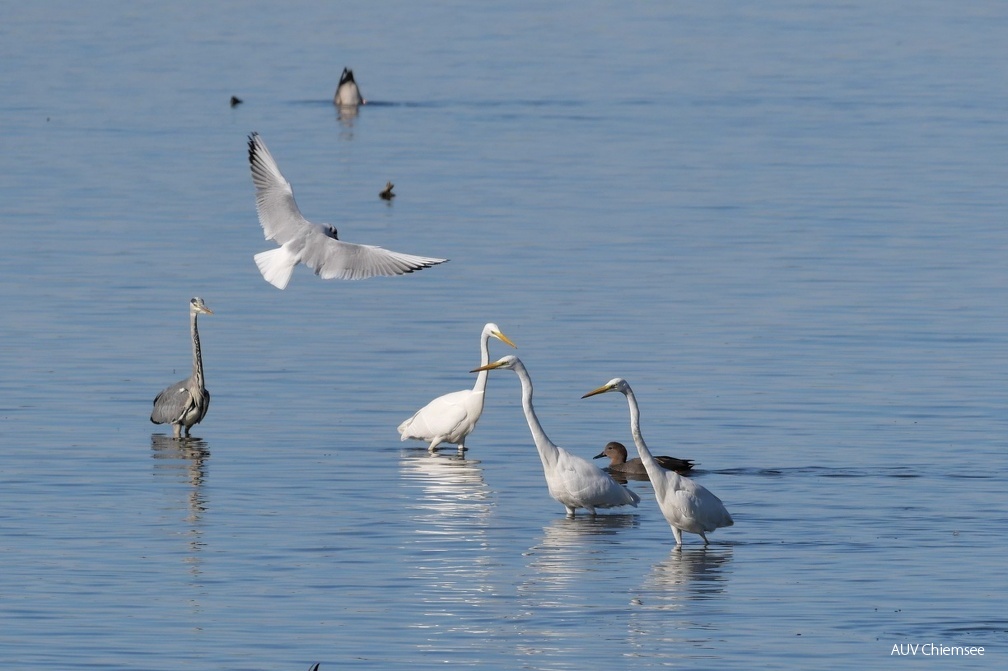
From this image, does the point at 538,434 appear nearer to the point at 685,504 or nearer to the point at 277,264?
the point at 685,504

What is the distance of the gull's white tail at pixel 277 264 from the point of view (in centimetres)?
1716

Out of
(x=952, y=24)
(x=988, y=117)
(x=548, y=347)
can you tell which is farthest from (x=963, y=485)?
(x=952, y=24)

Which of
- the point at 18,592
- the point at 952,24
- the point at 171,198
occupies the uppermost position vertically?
the point at 952,24

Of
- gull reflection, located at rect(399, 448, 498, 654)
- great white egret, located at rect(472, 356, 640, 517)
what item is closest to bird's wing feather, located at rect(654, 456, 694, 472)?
great white egret, located at rect(472, 356, 640, 517)

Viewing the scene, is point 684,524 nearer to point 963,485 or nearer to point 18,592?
point 963,485

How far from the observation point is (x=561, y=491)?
15.3m

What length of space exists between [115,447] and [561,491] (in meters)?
4.38

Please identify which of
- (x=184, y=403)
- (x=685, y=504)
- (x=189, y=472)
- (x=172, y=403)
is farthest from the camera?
(x=172, y=403)

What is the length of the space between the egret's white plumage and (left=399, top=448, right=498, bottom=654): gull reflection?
167 cm

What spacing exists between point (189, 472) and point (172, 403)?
162cm

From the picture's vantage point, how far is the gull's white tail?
56.3 ft

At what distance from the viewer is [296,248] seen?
17578mm

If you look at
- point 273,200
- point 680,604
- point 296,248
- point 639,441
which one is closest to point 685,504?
point 639,441

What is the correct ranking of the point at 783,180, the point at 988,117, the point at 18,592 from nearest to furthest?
the point at 18,592 < the point at 783,180 < the point at 988,117
